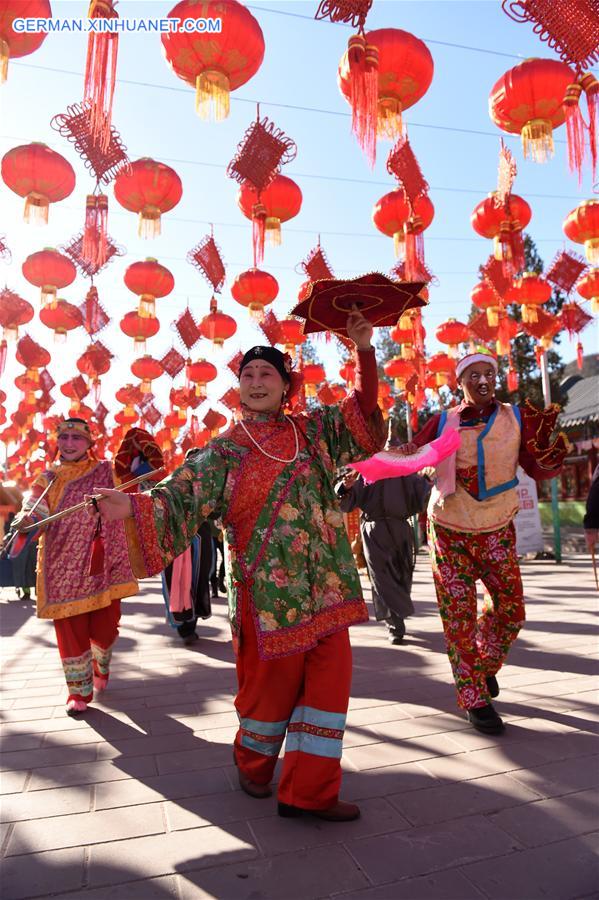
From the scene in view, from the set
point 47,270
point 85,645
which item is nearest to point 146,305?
point 47,270

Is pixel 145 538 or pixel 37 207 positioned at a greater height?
pixel 37 207

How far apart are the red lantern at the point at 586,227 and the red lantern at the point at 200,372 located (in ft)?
24.4

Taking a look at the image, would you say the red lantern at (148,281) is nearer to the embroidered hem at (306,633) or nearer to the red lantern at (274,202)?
the red lantern at (274,202)

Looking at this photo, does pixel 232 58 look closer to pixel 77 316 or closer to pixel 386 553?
pixel 386 553

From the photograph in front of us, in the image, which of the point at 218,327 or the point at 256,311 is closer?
the point at 256,311

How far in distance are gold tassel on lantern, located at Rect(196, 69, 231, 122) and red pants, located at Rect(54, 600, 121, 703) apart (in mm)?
3355

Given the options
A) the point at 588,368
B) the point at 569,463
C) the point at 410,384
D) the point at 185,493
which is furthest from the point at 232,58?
the point at 588,368

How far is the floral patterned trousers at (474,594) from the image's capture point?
297 centimetres

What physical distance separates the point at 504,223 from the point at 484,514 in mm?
4793

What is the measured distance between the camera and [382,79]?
4.14m

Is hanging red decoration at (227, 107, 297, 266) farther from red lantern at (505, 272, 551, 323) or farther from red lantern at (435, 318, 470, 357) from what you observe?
red lantern at (435, 318, 470, 357)

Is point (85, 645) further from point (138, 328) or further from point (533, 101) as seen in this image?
point (138, 328)

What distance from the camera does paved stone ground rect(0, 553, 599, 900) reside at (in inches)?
66.6

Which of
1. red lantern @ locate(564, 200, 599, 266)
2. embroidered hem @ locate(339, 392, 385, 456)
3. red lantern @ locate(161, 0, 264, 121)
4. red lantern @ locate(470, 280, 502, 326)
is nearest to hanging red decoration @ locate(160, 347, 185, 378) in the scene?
red lantern @ locate(470, 280, 502, 326)
